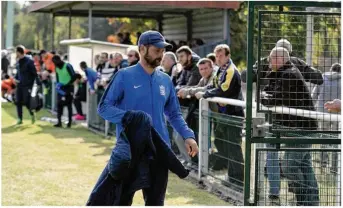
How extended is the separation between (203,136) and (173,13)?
15.4 metres

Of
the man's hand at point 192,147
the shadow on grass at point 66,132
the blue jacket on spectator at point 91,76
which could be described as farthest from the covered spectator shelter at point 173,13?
the man's hand at point 192,147

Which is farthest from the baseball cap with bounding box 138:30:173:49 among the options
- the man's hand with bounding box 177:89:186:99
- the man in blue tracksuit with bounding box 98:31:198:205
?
the man's hand with bounding box 177:89:186:99

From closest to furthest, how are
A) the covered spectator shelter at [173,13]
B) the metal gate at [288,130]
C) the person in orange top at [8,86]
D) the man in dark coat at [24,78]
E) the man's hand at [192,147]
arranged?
the man's hand at [192,147], the metal gate at [288,130], the man in dark coat at [24,78], the covered spectator shelter at [173,13], the person in orange top at [8,86]

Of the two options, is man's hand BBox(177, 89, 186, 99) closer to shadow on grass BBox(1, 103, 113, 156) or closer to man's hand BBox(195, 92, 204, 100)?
man's hand BBox(195, 92, 204, 100)

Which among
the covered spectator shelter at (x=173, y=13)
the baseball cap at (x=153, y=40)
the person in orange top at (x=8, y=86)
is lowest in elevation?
the person in orange top at (x=8, y=86)

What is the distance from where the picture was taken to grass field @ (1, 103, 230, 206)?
10.1 m

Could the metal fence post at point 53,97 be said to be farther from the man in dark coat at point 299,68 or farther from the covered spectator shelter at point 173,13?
the man in dark coat at point 299,68

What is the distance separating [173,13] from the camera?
26578 mm

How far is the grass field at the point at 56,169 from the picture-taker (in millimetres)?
10117

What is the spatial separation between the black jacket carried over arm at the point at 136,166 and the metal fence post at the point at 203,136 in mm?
4601

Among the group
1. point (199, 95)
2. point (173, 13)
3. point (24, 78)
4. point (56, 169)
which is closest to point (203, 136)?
point (199, 95)

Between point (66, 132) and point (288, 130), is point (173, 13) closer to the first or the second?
point (66, 132)

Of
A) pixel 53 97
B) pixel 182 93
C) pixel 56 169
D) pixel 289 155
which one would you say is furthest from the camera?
pixel 53 97

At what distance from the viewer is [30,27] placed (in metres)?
74.1
